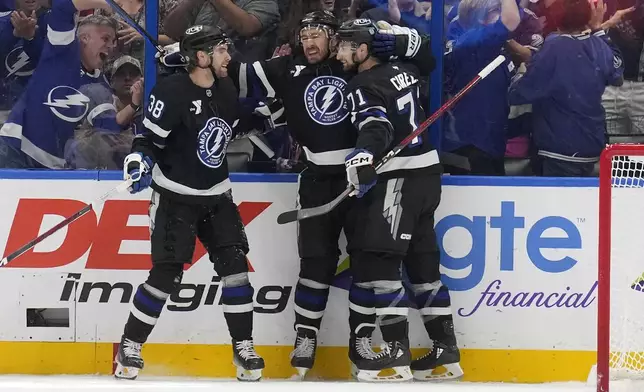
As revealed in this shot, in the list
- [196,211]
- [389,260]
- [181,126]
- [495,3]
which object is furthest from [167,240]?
[495,3]

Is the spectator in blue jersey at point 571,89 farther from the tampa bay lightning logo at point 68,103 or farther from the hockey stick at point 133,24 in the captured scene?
the tampa bay lightning logo at point 68,103

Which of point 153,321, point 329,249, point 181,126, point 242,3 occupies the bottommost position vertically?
point 153,321

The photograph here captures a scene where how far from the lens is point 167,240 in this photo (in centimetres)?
402

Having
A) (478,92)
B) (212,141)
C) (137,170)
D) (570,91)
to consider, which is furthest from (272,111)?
(570,91)

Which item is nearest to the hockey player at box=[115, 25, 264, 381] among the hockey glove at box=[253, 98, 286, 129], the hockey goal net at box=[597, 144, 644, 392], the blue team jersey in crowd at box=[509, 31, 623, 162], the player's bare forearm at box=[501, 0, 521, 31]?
the hockey glove at box=[253, 98, 286, 129]

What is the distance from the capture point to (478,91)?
4.36m

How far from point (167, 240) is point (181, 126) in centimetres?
46

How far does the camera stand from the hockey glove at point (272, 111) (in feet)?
14.0

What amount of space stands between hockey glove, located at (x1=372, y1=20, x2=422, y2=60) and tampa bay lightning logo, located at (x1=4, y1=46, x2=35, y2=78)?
1.51 m

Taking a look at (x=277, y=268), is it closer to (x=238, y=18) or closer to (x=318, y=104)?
(x=318, y=104)

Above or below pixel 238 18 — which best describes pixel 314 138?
below

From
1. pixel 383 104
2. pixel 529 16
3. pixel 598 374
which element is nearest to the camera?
pixel 598 374

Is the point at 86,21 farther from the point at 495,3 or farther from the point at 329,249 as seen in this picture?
the point at 495,3

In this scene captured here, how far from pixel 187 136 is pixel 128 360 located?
3.10ft
